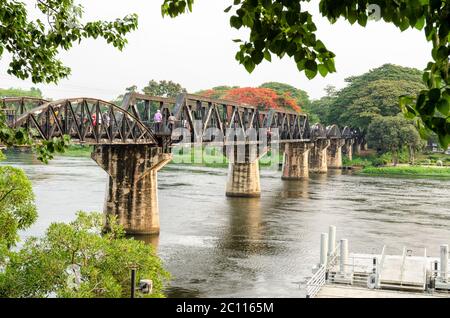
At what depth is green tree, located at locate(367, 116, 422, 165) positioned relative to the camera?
93.6 m

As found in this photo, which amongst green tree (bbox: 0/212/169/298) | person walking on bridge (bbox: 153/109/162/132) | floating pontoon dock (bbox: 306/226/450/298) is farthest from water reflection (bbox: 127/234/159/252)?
green tree (bbox: 0/212/169/298)

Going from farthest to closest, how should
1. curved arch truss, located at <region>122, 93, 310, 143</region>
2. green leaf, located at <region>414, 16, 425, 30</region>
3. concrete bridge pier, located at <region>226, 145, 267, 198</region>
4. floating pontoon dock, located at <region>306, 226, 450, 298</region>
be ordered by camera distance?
concrete bridge pier, located at <region>226, 145, 267, 198</region> → curved arch truss, located at <region>122, 93, 310, 143</region> → floating pontoon dock, located at <region>306, 226, 450, 298</region> → green leaf, located at <region>414, 16, 425, 30</region>

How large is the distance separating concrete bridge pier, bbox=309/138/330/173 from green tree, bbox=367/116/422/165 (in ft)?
23.1

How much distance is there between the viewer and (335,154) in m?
109

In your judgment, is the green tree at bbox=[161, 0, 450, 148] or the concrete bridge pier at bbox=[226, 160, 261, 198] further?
the concrete bridge pier at bbox=[226, 160, 261, 198]

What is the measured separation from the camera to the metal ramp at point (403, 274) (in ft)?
66.2

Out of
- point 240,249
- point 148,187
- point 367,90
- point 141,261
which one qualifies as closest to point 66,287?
point 141,261

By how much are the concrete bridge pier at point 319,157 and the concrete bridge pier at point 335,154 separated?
7.46 m

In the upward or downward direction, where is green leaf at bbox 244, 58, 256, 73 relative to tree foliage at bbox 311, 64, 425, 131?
downward

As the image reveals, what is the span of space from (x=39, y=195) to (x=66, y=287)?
38.9 meters

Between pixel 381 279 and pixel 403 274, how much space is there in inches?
32.0

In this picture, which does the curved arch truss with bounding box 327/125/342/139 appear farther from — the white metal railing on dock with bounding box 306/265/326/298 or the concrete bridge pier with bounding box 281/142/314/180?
the white metal railing on dock with bounding box 306/265/326/298
